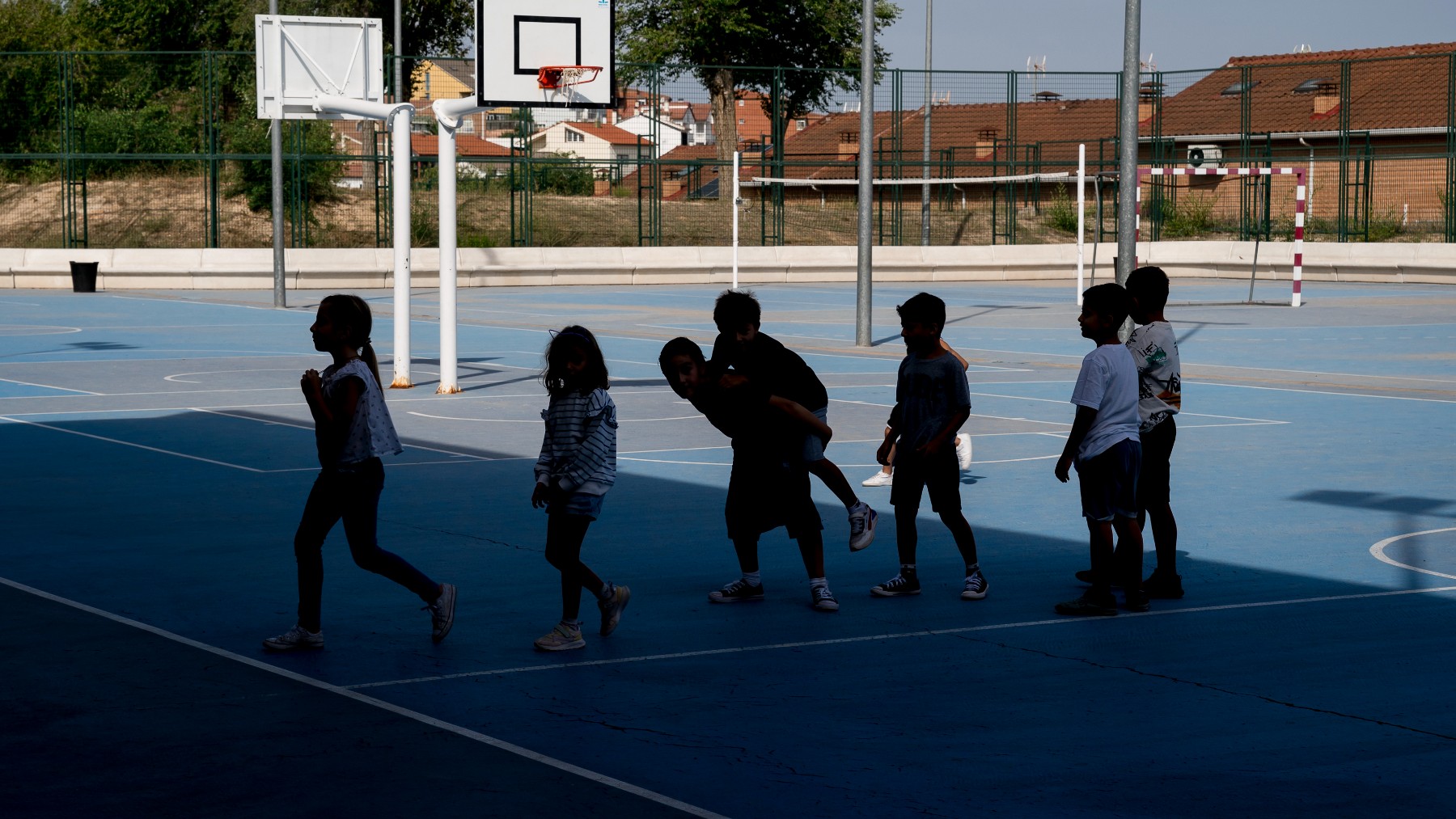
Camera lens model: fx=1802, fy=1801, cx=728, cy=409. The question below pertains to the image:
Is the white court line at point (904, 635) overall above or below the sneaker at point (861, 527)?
below

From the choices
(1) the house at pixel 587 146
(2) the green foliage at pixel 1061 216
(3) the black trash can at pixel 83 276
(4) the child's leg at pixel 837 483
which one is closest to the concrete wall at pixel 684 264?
(3) the black trash can at pixel 83 276

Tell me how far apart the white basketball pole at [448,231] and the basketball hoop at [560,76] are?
0.71 metres

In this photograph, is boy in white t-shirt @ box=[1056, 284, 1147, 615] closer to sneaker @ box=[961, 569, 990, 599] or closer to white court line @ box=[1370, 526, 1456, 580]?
sneaker @ box=[961, 569, 990, 599]

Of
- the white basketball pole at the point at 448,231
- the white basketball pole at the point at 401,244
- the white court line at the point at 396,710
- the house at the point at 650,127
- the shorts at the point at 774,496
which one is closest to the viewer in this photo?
the white court line at the point at 396,710

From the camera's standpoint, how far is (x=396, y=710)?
21.0 ft

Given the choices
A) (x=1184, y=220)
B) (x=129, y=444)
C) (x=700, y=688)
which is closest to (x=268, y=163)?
(x=1184, y=220)

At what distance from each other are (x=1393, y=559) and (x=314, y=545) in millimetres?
5661

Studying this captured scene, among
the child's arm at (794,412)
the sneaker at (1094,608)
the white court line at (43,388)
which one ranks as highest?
the child's arm at (794,412)

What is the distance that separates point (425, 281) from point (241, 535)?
30.3m

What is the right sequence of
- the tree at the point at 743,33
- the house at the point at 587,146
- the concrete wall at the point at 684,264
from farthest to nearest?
the tree at the point at 743,33 < the house at the point at 587,146 < the concrete wall at the point at 684,264

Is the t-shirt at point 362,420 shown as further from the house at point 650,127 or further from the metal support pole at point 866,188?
the house at point 650,127

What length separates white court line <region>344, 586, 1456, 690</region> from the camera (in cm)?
699

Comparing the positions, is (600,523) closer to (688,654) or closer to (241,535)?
(241,535)

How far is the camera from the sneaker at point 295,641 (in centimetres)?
732
